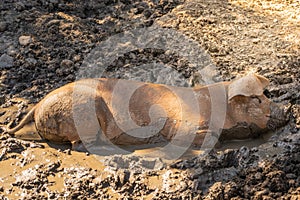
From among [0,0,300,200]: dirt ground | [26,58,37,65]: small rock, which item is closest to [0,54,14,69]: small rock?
[0,0,300,200]: dirt ground

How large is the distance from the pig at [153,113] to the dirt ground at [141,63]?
0.15m

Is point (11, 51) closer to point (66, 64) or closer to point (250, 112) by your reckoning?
point (66, 64)

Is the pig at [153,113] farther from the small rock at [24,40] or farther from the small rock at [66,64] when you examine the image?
the small rock at [24,40]

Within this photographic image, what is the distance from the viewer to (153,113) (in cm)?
520

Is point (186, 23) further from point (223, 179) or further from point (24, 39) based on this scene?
point (223, 179)

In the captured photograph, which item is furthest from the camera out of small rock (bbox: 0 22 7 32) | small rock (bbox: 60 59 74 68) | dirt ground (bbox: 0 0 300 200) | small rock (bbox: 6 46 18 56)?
small rock (bbox: 0 22 7 32)

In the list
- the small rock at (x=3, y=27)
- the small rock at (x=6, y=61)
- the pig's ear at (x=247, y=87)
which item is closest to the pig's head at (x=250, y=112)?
the pig's ear at (x=247, y=87)

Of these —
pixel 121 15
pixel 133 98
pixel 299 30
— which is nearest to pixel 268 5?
pixel 299 30

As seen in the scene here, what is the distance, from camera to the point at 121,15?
751 centimetres

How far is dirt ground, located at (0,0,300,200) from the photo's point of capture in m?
4.61

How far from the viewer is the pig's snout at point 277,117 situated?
5.00 meters

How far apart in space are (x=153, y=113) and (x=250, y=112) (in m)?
0.89

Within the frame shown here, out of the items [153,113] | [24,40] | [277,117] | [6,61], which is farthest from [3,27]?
[277,117]

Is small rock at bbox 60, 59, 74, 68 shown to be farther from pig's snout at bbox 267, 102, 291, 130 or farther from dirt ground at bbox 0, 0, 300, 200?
pig's snout at bbox 267, 102, 291, 130
